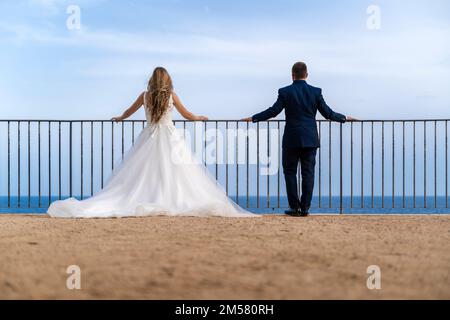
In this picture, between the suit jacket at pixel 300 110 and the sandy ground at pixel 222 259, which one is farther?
the suit jacket at pixel 300 110

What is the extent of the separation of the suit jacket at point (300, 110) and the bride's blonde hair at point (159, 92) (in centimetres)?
117

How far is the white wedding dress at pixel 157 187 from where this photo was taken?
6414 millimetres

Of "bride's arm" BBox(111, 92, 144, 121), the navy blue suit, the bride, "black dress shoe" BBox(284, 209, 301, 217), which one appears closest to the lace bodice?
the bride

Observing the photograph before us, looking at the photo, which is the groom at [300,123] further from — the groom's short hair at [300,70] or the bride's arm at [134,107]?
the bride's arm at [134,107]

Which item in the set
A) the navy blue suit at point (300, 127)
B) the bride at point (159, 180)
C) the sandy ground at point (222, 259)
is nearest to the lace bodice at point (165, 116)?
the bride at point (159, 180)

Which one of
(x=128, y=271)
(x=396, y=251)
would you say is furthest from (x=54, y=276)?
(x=396, y=251)

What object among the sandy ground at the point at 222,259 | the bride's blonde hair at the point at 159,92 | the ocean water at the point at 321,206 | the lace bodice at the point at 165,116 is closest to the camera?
the sandy ground at the point at 222,259

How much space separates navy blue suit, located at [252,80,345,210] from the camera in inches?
254

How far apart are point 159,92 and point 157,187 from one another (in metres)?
1.06

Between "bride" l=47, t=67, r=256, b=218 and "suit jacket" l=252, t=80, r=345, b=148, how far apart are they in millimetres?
973
